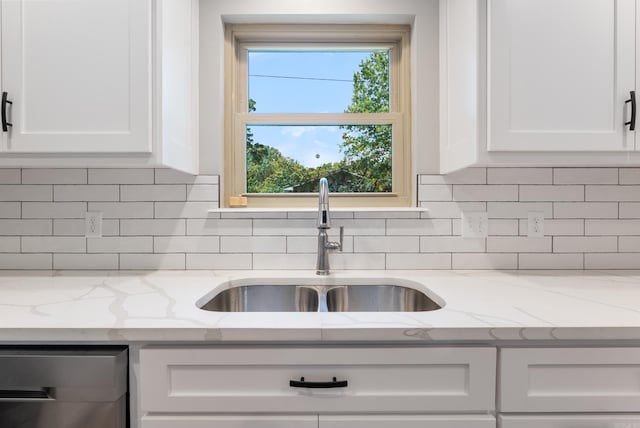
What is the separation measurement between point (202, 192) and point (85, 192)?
1.59ft

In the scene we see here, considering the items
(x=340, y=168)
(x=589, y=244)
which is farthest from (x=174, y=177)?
(x=589, y=244)

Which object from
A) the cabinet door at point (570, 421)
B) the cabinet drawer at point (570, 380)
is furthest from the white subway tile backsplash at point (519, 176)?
the cabinet door at point (570, 421)

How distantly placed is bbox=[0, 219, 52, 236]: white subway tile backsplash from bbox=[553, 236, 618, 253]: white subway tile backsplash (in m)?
2.17

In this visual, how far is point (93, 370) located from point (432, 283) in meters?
1.07

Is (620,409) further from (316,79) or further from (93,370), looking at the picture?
(316,79)

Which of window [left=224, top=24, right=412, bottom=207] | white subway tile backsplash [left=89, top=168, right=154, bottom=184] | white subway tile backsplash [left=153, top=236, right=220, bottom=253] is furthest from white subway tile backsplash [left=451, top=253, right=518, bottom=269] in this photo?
white subway tile backsplash [left=89, top=168, right=154, bottom=184]

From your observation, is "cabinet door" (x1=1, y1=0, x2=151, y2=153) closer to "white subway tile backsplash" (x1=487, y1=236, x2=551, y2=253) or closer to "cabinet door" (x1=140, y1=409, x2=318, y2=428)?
"cabinet door" (x1=140, y1=409, x2=318, y2=428)

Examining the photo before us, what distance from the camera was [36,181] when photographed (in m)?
1.53

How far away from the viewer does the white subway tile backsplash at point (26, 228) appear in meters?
1.53

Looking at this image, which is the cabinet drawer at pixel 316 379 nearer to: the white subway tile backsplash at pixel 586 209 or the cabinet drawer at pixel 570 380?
the cabinet drawer at pixel 570 380

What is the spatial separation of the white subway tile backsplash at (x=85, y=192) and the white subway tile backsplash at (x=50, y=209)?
0.08 feet

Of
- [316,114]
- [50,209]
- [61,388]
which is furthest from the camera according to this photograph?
[316,114]

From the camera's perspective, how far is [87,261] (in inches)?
60.7

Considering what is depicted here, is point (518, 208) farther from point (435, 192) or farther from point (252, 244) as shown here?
point (252, 244)
